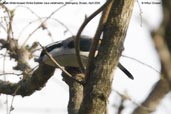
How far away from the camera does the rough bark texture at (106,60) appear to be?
4.86 ft

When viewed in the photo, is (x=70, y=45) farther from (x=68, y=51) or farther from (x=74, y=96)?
(x=74, y=96)

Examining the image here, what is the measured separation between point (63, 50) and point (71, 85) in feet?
1.17

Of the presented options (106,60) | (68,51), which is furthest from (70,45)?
(106,60)

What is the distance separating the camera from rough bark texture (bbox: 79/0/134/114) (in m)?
1.48

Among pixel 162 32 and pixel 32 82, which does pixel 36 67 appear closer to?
pixel 32 82

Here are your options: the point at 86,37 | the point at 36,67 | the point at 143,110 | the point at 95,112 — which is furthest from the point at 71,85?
the point at 143,110

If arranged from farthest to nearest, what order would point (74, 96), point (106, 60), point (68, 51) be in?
point (74, 96)
point (68, 51)
point (106, 60)

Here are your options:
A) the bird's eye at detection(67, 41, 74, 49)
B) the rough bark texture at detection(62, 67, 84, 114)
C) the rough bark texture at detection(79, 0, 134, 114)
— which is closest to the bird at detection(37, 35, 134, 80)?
the bird's eye at detection(67, 41, 74, 49)

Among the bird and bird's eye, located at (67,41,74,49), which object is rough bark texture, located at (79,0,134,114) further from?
bird's eye, located at (67,41,74,49)

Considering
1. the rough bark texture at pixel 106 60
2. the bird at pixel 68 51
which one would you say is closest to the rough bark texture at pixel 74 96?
the bird at pixel 68 51

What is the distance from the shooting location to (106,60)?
1.49 meters

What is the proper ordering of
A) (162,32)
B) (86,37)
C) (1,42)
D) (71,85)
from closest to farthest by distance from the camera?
(162,32) → (86,37) → (71,85) → (1,42)

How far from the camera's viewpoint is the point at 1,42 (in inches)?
107

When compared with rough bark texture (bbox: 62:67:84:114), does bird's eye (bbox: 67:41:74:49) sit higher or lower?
higher
